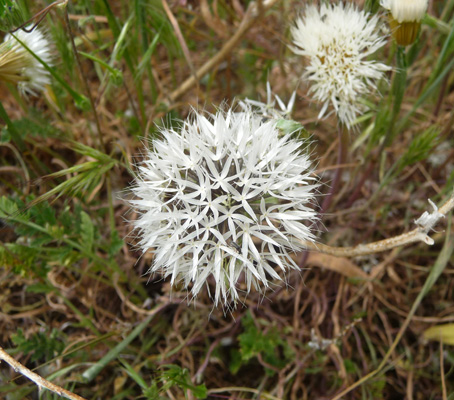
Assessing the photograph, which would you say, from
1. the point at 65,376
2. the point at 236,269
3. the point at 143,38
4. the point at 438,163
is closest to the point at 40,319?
the point at 65,376

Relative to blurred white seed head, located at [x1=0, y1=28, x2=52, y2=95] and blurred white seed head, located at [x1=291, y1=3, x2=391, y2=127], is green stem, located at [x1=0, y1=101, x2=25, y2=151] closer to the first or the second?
blurred white seed head, located at [x1=0, y1=28, x2=52, y2=95]

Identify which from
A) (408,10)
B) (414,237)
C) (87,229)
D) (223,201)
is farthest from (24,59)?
(414,237)

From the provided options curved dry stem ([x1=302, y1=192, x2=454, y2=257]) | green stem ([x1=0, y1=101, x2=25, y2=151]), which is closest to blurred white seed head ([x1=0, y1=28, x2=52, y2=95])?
green stem ([x1=0, y1=101, x2=25, y2=151])

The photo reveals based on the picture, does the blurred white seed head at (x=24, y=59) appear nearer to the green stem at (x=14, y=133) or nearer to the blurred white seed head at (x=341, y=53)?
the green stem at (x=14, y=133)

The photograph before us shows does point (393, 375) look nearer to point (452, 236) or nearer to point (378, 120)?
point (452, 236)

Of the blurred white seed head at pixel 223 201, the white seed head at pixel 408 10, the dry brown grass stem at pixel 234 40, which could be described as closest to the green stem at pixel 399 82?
the white seed head at pixel 408 10

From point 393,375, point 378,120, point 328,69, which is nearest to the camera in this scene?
point 328,69

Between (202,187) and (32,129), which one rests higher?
(32,129)
